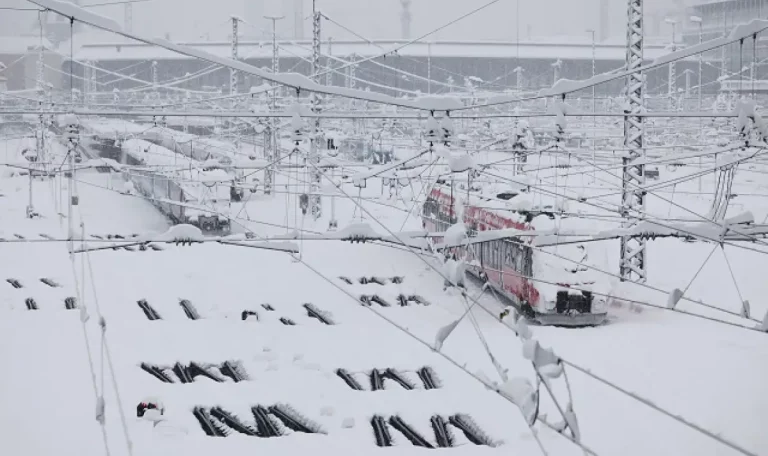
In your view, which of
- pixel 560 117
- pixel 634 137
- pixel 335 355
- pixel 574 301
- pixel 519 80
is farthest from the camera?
pixel 519 80

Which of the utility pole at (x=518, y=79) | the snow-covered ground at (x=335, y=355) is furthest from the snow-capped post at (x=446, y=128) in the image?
the utility pole at (x=518, y=79)

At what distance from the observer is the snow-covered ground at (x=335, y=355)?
28.9 feet

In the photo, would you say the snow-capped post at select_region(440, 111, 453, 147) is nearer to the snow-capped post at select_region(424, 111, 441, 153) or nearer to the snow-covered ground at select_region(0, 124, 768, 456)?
the snow-capped post at select_region(424, 111, 441, 153)

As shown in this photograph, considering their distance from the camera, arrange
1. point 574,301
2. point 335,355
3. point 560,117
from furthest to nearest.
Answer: point 574,301 < point 335,355 < point 560,117

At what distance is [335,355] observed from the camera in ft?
39.5

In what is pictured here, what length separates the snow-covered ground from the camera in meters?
8.81

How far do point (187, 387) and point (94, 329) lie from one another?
3067mm

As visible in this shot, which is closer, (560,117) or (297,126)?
(297,126)

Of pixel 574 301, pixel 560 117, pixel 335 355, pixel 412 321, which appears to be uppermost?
pixel 560 117

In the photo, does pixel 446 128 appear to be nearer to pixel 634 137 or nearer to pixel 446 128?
pixel 446 128

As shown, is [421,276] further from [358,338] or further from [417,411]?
[417,411]

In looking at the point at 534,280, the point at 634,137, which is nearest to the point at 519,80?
the point at 634,137

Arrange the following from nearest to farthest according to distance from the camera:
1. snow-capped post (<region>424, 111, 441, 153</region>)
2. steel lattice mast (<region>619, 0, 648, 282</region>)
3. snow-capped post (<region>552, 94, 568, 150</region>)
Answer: snow-capped post (<region>424, 111, 441, 153</region>), snow-capped post (<region>552, 94, 568, 150</region>), steel lattice mast (<region>619, 0, 648, 282</region>)

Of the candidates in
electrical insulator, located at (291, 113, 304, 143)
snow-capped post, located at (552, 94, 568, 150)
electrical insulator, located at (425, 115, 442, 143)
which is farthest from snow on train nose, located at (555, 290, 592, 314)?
electrical insulator, located at (291, 113, 304, 143)
